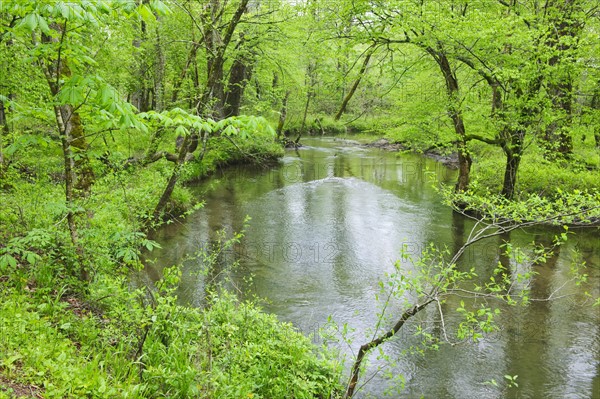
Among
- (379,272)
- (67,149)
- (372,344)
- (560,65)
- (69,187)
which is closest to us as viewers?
(372,344)

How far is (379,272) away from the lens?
32.1ft

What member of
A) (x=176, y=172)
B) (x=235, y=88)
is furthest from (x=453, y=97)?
(x=235, y=88)

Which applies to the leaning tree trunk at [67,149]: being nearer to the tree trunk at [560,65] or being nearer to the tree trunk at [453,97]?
the tree trunk at [453,97]

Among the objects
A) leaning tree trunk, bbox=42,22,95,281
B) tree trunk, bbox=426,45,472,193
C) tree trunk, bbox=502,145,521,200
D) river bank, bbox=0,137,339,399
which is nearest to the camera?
river bank, bbox=0,137,339,399

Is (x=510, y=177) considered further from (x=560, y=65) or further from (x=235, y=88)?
(x=235, y=88)

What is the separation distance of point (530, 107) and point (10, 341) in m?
12.6

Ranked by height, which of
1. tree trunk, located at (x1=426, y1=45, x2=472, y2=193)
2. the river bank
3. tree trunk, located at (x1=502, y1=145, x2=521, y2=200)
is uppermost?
tree trunk, located at (x1=426, y1=45, x2=472, y2=193)

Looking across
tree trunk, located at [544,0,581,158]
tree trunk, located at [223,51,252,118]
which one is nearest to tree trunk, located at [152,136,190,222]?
tree trunk, located at [544,0,581,158]

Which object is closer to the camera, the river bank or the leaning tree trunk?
the river bank

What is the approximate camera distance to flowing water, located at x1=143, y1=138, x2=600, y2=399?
6.15 m

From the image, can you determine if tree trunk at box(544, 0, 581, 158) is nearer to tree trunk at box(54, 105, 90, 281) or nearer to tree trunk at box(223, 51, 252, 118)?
tree trunk at box(54, 105, 90, 281)

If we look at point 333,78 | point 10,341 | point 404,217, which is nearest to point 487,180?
point 404,217

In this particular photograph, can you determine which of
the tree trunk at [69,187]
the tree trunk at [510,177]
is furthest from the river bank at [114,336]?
the tree trunk at [510,177]

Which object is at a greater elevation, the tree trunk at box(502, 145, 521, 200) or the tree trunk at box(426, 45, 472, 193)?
the tree trunk at box(426, 45, 472, 193)
